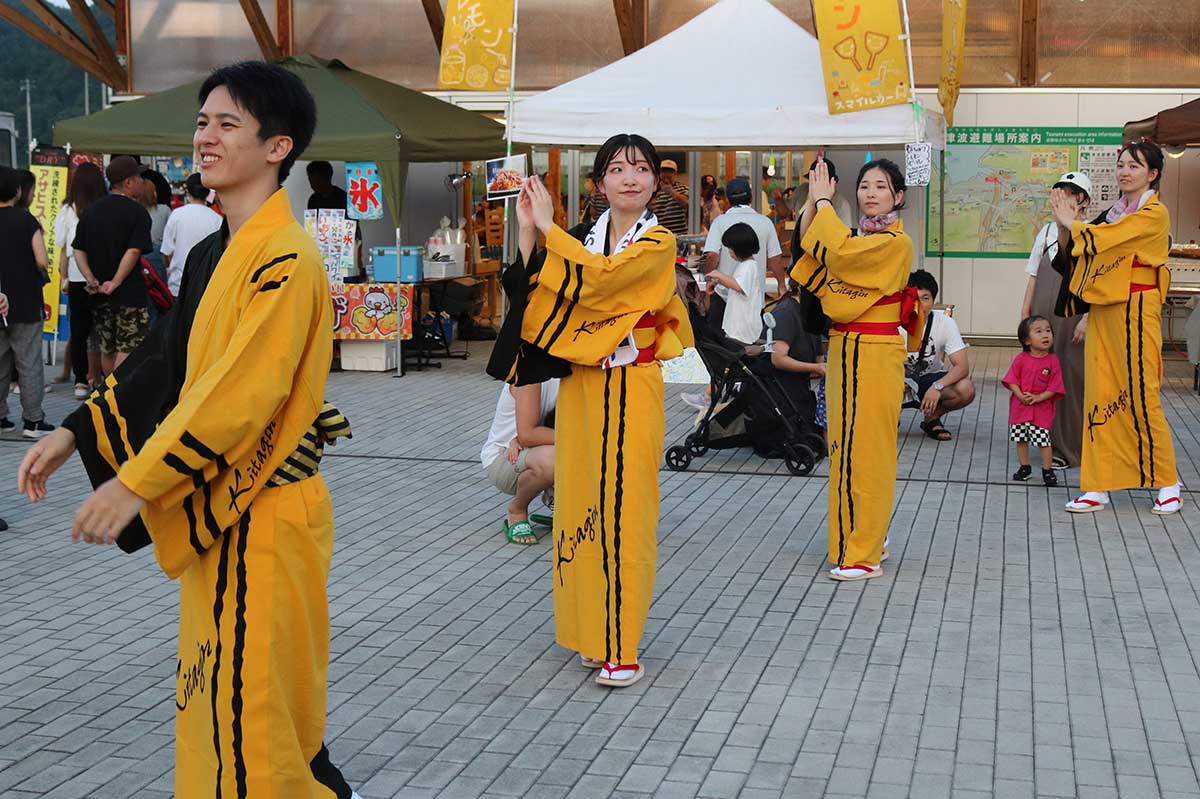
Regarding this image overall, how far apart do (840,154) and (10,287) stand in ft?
31.9

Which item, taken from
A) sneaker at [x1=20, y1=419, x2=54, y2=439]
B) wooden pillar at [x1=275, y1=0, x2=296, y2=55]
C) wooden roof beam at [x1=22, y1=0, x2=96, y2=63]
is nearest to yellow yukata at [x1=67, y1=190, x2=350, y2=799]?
sneaker at [x1=20, y1=419, x2=54, y2=439]

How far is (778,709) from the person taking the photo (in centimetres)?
469

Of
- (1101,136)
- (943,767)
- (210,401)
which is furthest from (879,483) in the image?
(1101,136)

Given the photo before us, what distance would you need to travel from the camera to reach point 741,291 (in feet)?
35.2

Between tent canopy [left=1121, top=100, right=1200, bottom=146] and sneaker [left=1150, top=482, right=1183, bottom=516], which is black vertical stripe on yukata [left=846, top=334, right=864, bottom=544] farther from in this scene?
tent canopy [left=1121, top=100, right=1200, bottom=146]

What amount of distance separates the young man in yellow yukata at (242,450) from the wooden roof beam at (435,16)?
1352cm

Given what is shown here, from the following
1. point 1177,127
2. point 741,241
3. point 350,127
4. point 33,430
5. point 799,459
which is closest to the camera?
point 799,459

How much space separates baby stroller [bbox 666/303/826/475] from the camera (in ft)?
29.2

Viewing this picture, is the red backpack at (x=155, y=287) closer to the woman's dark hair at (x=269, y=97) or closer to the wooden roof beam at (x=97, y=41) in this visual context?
the wooden roof beam at (x=97, y=41)

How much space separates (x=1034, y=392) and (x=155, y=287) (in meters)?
6.19

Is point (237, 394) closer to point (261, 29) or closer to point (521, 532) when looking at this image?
point (521, 532)

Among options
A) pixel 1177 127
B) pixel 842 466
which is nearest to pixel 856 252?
pixel 842 466

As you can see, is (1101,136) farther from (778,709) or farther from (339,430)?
(339,430)

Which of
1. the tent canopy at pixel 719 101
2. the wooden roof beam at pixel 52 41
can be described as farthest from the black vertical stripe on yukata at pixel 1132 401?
the wooden roof beam at pixel 52 41
